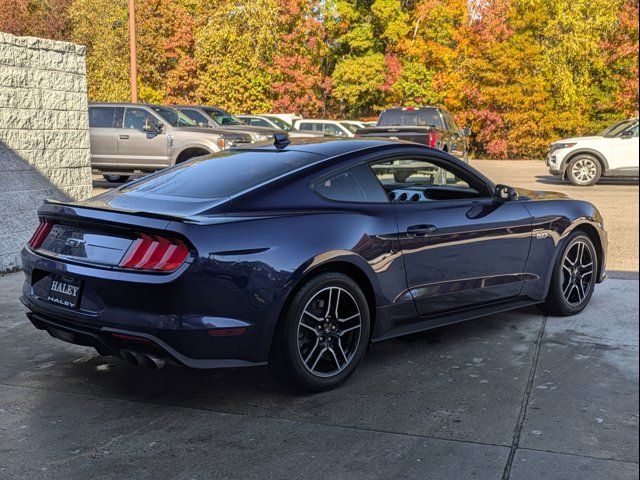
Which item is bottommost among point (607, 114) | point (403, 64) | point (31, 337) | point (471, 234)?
point (31, 337)

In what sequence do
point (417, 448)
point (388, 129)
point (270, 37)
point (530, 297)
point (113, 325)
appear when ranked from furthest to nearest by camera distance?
point (270, 37) < point (388, 129) < point (530, 297) < point (113, 325) < point (417, 448)

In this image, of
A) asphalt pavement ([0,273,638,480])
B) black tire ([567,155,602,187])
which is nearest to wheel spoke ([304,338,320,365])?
asphalt pavement ([0,273,638,480])

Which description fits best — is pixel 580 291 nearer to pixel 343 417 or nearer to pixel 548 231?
pixel 548 231

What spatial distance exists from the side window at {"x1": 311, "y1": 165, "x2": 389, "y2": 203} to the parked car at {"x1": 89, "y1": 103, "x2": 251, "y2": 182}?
11.8 meters

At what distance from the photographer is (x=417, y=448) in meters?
3.68

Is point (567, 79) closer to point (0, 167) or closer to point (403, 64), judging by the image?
point (0, 167)

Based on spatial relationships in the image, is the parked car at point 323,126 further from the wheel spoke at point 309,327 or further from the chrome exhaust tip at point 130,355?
the chrome exhaust tip at point 130,355

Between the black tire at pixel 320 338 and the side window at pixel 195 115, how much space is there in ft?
50.6

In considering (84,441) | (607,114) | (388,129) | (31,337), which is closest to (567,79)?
(607,114)

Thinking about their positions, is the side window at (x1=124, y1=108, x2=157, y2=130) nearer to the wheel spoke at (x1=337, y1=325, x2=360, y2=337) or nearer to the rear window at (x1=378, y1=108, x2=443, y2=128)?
the rear window at (x1=378, y1=108, x2=443, y2=128)

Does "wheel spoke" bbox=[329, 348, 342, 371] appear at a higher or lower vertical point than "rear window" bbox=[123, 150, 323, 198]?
lower

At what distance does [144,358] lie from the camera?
159 inches

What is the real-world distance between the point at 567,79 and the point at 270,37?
2936 centimetres

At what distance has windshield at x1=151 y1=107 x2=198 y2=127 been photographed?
1722 centimetres
